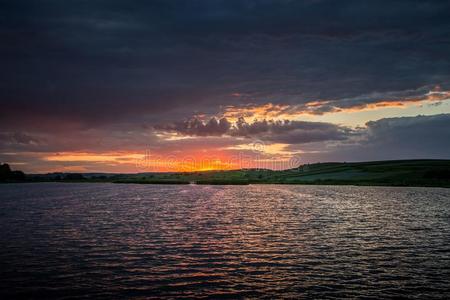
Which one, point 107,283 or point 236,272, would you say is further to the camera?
point 236,272

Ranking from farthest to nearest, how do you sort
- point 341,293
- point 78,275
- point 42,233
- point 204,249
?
point 42,233
point 204,249
point 78,275
point 341,293

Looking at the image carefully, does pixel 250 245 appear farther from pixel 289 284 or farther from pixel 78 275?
pixel 78 275

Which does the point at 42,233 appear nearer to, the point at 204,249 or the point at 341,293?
the point at 204,249

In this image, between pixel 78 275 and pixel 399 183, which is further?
pixel 399 183

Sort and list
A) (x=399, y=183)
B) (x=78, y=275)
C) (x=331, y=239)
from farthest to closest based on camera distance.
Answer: (x=399, y=183) → (x=331, y=239) → (x=78, y=275)

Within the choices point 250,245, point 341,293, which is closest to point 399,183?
point 250,245

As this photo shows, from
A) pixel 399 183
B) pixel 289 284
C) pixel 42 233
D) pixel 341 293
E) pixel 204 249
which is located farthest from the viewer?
pixel 399 183

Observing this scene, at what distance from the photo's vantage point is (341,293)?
23875 millimetres

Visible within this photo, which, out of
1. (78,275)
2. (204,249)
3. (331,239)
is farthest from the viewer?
(331,239)

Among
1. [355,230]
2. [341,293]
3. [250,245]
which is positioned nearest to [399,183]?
[355,230]

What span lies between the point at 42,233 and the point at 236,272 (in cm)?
2987

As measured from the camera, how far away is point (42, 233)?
4775cm

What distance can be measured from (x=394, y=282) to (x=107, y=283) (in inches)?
762

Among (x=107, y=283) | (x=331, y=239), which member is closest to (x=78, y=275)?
(x=107, y=283)
